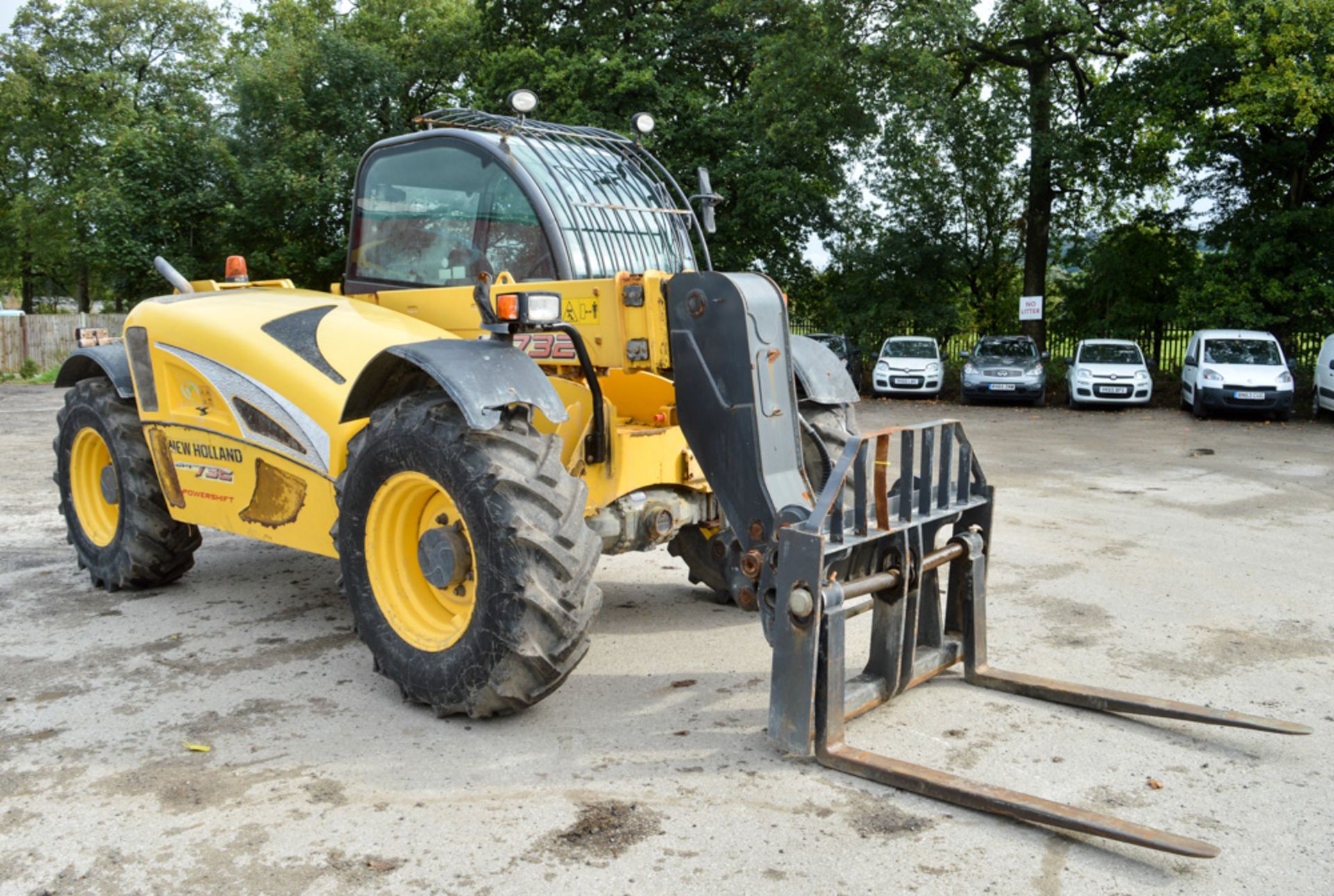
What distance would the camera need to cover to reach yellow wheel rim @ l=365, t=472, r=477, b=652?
14.9ft

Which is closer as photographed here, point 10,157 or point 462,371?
point 462,371

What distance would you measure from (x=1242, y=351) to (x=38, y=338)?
28.0m

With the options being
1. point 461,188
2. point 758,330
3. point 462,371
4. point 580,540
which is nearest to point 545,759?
point 580,540

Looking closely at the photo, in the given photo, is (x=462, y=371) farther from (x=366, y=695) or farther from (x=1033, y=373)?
(x=1033, y=373)

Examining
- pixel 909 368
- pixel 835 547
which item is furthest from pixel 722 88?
pixel 835 547

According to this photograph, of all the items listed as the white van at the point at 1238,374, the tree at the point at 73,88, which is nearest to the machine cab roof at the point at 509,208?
the white van at the point at 1238,374

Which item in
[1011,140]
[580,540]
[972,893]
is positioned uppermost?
[1011,140]

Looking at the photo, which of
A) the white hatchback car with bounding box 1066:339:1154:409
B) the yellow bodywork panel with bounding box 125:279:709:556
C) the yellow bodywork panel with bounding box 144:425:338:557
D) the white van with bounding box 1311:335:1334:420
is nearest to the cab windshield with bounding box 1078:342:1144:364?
the white hatchback car with bounding box 1066:339:1154:409

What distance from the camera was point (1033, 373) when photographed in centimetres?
2234

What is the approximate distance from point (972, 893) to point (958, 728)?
128 cm

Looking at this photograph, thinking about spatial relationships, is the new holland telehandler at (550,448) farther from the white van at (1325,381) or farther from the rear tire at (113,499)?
the white van at (1325,381)

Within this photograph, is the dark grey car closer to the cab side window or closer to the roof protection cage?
the roof protection cage

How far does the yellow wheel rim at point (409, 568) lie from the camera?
4527mm

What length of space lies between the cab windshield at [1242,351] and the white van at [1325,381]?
0.63 m
